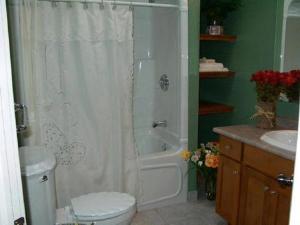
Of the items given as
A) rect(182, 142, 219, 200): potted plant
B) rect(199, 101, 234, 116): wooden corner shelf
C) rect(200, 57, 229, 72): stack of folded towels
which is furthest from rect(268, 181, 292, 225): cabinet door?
rect(200, 57, 229, 72): stack of folded towels

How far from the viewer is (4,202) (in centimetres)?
69

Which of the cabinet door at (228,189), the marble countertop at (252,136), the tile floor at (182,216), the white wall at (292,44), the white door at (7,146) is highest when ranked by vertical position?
the white wall at (292,44)

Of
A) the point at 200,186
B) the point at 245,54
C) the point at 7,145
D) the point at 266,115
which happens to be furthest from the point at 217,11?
the point at 7,145

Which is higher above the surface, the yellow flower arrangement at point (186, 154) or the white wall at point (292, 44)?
the white wall at point (292, 44)

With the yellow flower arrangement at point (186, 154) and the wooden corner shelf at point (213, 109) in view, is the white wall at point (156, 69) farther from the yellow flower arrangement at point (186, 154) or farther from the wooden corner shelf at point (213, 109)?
the wooden corner shelf at point (213, 109)

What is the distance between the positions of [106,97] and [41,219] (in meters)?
1.01

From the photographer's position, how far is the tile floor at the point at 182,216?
2289 millimetres

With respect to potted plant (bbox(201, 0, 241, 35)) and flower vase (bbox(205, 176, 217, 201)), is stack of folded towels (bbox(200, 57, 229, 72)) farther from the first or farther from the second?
flower vase (bbox(205, 176, 217, 201))

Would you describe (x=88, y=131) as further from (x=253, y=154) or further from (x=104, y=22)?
(x=253, y=154)

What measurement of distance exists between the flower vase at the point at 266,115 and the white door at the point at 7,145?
5.60 ft

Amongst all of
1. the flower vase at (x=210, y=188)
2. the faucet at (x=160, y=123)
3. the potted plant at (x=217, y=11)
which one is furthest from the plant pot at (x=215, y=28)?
the flower vase at (x=210, y=188)

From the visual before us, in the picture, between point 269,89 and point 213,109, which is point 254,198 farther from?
point 213,109

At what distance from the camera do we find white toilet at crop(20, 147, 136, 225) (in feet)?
4.55

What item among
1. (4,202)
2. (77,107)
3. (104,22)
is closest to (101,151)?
(77,107)
